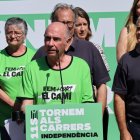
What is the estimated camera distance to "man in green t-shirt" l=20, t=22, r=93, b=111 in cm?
378

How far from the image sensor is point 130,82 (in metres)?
3.91

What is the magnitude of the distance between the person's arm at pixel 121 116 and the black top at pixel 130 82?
3 cm

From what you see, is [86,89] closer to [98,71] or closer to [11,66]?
[98,71]

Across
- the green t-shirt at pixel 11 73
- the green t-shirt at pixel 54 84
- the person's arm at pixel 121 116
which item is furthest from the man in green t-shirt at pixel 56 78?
the green t-shirt at pixel 11 73

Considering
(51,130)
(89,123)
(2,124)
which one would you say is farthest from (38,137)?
(2,124)

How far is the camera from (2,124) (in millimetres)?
4668

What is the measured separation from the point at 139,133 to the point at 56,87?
646 mm

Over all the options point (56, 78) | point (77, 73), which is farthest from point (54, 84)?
point (77, 73)

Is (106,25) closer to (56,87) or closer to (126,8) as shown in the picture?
(126,8)

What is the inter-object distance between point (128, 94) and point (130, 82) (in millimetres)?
94

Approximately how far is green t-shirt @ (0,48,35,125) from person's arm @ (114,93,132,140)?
92 centimetres

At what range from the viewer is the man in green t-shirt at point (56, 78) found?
3.78 m

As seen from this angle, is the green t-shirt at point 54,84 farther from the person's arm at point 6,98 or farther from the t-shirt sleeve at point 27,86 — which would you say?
the person's arm at point 6,98

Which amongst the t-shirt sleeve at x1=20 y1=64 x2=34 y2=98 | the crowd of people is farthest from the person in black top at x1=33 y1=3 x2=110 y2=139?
the t-shirt sleeve at x1=20 y1=64 x2=34 y2=98
